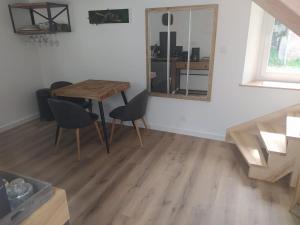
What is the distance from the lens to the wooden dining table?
2.69m

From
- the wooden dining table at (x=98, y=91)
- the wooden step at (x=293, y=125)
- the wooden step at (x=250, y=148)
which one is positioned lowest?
the wooden step at (x=250, y=148)

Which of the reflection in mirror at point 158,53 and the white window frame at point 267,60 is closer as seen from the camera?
the white window frame at point 267,60

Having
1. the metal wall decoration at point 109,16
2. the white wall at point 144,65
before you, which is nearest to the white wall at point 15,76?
the white wall at point 144,65

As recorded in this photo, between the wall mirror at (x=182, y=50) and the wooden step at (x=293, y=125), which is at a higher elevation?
the wall mirror at (x=182, y=50)

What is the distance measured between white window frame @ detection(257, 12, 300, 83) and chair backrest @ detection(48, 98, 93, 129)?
230cm

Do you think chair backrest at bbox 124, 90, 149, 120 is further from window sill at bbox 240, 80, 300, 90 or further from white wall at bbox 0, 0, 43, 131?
white wall at bbox 0, 0, 43, 131

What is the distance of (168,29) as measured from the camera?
9.50 ft

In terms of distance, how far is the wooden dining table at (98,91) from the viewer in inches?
106

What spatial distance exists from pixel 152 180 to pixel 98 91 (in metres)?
1.26

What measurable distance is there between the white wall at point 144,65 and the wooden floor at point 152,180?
312 millimetres

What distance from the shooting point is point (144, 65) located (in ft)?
10.5

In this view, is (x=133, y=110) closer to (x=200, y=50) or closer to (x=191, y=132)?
(x=191, y=132)

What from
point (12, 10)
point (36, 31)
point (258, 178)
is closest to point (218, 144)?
point (258, 178)

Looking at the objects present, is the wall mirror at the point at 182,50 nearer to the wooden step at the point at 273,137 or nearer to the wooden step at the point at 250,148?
the wooden step at the point at 250,148
